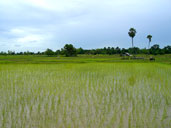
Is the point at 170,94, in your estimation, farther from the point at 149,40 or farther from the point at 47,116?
the point at 149,40

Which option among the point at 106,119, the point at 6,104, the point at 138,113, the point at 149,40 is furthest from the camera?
the point at 149,40

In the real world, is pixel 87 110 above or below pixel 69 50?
below

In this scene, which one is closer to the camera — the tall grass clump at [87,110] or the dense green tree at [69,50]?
the tall grass clump at [87,110]

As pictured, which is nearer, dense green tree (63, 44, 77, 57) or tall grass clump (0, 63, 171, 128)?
tall grass clump (0, 63, 171, 128)

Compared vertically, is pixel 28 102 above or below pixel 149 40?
below

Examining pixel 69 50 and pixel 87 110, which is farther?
pixel 69 50

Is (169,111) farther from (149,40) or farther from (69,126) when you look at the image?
(149,40)

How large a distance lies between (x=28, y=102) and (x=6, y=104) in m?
0.83

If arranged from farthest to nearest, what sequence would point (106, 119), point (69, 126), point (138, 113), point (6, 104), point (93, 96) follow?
point (93, 96), point (6, 104), point (138, 113), point (106, 119), point (69, 126)

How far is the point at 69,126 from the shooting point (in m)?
4.14

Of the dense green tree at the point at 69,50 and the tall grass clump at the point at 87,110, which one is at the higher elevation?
the dense green tree at the point at 69,50

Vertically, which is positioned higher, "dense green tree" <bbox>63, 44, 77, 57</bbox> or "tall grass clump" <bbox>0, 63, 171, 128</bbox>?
"dense green tree" <bbox>63, 44, 77, 57</bbox>

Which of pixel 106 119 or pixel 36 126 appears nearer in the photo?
pixel 36 126

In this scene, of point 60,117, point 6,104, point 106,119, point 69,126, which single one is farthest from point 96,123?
point 6,104
